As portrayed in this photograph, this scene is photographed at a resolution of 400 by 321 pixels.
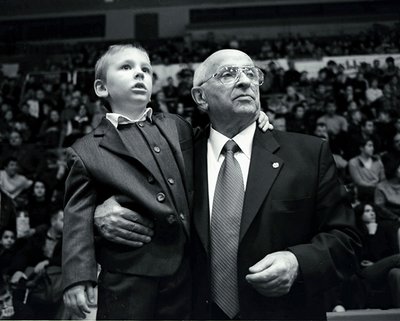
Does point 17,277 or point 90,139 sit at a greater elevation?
point 90,139

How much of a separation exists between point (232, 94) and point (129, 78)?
27cm

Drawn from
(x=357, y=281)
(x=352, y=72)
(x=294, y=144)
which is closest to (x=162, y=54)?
(x=352, y=72)

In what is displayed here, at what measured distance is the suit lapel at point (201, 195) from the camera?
1206 mm

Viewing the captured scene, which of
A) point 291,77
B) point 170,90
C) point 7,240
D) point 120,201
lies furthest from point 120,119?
point 291,77

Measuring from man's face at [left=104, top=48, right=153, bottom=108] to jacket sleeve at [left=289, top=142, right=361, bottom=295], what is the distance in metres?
0.49

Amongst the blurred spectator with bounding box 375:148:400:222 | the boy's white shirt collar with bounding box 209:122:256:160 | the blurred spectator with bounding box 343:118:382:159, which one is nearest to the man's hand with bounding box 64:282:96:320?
the boy's white shirt collar with bounding box 209:122:256:160

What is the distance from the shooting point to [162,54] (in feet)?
31.4

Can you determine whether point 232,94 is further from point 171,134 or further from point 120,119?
point 120,119

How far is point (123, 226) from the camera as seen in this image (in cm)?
116

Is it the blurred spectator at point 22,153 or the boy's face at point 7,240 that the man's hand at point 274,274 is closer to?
the boy's face at point 7,240

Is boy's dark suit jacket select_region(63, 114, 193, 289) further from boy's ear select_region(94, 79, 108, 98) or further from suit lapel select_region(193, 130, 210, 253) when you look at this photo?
boy's ear select_region(94, 79, 108, 98)

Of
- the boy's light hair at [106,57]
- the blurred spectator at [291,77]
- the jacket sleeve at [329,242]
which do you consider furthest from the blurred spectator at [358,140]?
the boy's light hair at [106,57]

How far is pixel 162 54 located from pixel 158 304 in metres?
8.74

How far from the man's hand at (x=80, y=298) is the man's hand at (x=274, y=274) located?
0.37 meters
